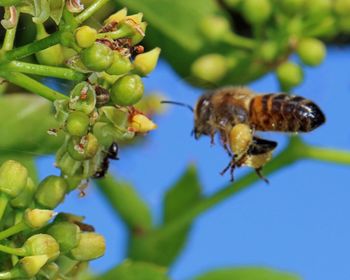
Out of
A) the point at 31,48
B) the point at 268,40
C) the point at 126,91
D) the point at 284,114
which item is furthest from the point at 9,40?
the point at 268,40

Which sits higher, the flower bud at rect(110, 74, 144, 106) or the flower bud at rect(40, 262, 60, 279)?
the flower bud at rect(110, 74, 144, 106)

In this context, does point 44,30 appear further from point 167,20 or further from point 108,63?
point 167,20

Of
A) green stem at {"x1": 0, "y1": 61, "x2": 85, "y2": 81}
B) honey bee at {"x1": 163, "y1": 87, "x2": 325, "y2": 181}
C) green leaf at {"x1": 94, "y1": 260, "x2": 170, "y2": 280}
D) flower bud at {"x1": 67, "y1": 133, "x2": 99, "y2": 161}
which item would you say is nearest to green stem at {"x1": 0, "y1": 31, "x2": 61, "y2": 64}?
green stem at {"x1": 0, "y1": 61, "x2": 85, "y2": 81}

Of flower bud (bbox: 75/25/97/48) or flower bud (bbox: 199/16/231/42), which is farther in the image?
flower bud (bbox: 199/16/231/42)

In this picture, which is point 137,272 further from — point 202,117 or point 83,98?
point 83,98

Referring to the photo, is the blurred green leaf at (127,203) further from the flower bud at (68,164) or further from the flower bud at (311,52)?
the flower bud at (68,164)

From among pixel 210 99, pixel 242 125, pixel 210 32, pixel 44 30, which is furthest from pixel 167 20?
pixel 44 30

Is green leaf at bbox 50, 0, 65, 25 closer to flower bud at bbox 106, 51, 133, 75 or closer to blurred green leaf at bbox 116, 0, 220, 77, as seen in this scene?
flower bud at bbox 106, 51, 133, 75
